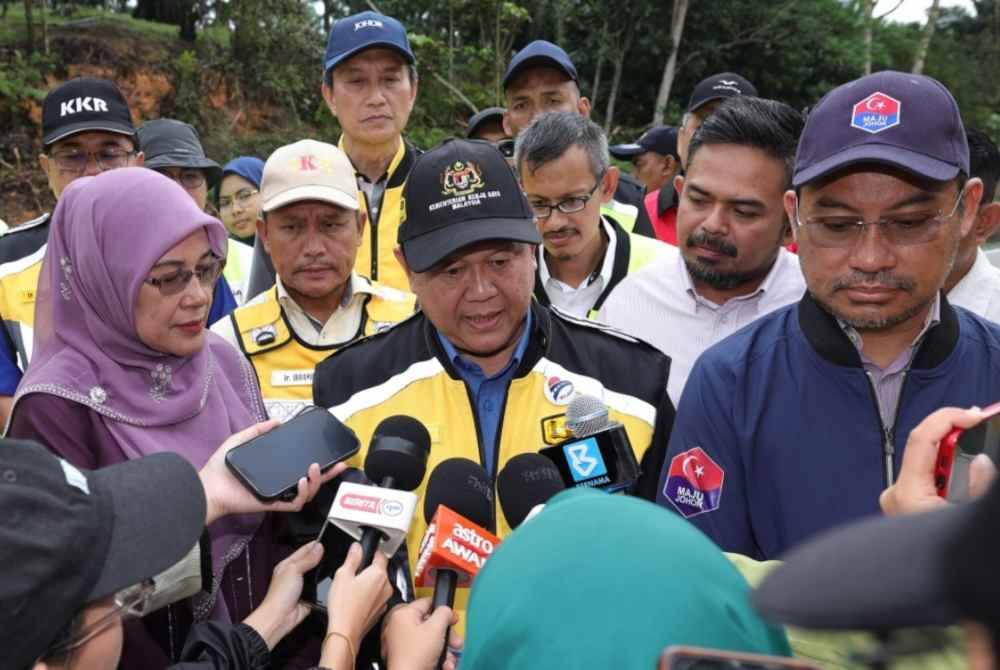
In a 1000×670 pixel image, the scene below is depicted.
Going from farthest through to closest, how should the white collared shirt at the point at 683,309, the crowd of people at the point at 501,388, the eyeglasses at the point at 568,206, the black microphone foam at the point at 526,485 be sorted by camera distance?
1. the eyeglasses at the point at 568,206
2. the white collared shirt at the point at 683,309
3. the black microphone foam at the point at 526,485
4. the crowd of people at the point at 501,388

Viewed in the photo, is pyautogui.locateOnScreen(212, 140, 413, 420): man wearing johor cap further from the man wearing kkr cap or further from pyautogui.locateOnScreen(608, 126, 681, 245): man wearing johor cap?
pyautogui.locateOnScreen(608, 126, 681, 245): man wearing johor cap

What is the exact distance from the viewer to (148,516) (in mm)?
1679

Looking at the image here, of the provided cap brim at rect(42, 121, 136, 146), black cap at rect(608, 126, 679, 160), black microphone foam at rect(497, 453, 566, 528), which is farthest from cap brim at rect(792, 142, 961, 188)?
black cap at rect(608, 126, 679, 160)

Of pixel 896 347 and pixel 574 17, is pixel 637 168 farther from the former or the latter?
pixel 574 17

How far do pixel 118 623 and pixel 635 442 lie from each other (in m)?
1.41

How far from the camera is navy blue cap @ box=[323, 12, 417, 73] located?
4371 mm

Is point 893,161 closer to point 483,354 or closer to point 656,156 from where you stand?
point 483,354

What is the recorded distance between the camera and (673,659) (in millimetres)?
946

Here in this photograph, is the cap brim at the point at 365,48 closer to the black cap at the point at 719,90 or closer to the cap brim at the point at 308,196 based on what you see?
the cap brim at the point at 308,196

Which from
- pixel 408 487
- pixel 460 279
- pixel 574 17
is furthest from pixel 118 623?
pixel 574 17

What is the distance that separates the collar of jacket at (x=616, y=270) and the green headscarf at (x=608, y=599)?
2.65 m

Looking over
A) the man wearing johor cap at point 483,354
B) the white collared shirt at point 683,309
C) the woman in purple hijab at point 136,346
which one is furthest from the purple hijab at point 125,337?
the white collared shirt at point 683,309

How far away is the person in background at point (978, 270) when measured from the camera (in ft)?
10.3

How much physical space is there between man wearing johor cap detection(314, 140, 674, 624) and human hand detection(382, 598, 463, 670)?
55cm
